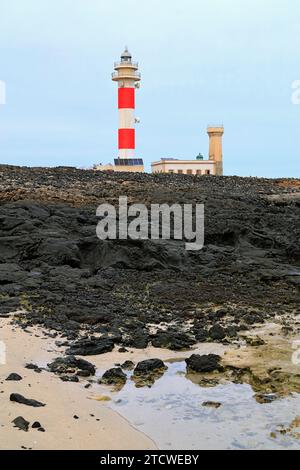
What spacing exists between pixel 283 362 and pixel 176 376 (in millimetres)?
1243

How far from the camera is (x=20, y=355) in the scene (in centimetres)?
723

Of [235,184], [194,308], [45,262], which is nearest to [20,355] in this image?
[194,308]

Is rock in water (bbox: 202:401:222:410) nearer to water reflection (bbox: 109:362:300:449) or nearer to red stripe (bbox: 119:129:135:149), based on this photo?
water reflection (bbox: 109:362:300:449)

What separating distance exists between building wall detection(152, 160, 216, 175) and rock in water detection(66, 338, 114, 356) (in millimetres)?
32943

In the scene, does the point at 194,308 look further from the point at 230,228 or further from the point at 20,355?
the point at 230,228

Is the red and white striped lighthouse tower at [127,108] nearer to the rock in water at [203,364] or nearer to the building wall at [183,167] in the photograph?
the building wall at [183,167]

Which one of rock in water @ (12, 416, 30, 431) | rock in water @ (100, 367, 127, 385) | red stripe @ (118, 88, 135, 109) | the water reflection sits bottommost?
the water reflection

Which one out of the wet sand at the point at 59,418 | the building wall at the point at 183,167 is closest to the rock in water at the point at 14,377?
the wet sand at the point at 59,418

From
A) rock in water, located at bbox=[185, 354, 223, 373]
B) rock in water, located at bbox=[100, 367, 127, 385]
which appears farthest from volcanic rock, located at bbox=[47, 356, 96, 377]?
rock in water, located at bbox=[185, 354, 223, 373]

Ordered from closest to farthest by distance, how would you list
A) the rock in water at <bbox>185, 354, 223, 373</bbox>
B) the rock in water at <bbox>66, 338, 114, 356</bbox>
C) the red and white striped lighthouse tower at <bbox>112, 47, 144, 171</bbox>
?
the rock in water at <bbox>185, 354, 223, 373</bbox>
the rock in water at <bbox>66, 338, 114, 356</bbox>
the red and white striped lighthouse tower at <bbox>112, 47, 144, 171</bbox>

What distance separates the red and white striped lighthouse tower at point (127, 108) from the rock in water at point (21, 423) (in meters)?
34.3

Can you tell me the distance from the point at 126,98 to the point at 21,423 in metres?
38.3

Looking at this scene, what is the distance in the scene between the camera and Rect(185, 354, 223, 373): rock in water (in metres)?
7.11

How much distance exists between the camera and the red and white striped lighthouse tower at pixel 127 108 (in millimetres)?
40594
